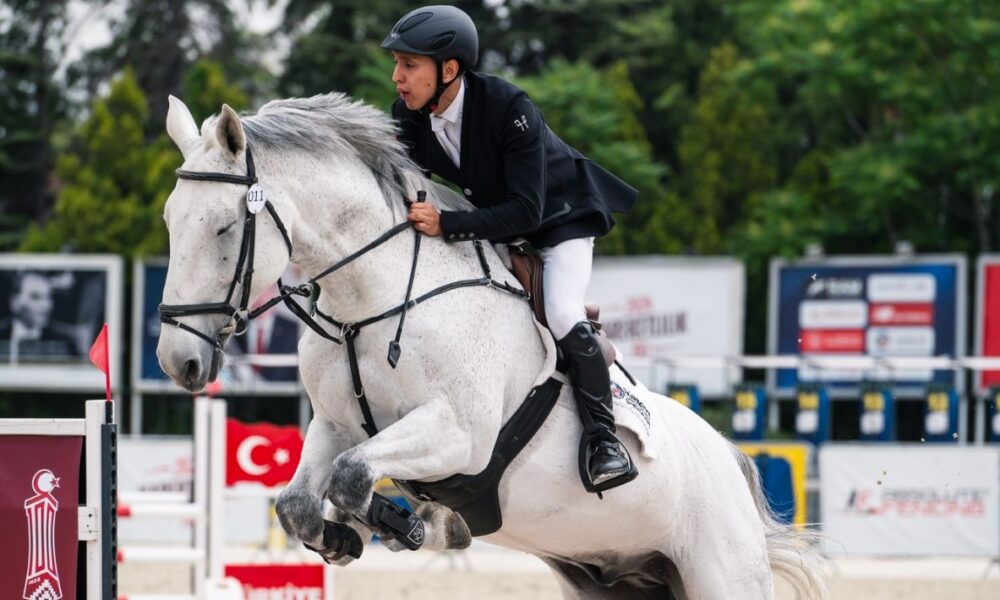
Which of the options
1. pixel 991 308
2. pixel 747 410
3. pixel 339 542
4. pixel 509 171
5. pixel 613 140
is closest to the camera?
pixel 339 542

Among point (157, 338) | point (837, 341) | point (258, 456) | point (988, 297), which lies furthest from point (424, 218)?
point (988, 297)

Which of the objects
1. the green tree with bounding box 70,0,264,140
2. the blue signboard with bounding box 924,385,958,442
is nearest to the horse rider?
the blue signboard with bounding box 924,385,958,442

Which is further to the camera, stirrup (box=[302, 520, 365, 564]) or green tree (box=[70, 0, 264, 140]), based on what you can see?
green tree (box=[70, 0, 264, 140])

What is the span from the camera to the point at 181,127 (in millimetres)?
4410

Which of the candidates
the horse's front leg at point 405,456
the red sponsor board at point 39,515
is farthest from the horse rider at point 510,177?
the red sponsor board at point 39,515

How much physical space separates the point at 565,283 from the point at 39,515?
6.51 feet

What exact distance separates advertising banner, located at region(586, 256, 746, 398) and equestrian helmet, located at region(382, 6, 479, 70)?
15.3 metres

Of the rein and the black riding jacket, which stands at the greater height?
the black riding jacket

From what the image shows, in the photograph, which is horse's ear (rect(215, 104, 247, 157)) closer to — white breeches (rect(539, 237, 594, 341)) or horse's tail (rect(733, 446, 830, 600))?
white breeches (rect(539, 237, 594, 341))

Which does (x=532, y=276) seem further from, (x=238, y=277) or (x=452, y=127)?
(x=238, y=277)

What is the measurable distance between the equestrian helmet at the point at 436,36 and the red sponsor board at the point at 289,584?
432cm

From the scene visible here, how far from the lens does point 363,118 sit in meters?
4.76

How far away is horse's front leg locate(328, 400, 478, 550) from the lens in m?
4.34

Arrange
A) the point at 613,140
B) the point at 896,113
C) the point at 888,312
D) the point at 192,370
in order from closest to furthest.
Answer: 1. the point at 192,370
2. the point at 888,312
3. the point at 896,113
4. the point at 613,140
